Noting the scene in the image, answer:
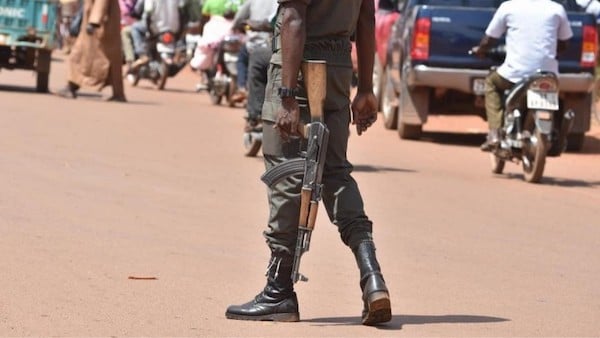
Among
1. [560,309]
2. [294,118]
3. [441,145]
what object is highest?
[294,118]

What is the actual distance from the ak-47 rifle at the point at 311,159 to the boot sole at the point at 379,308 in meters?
0.29

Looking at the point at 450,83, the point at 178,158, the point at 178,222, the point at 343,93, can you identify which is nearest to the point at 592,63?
the point at 450,83

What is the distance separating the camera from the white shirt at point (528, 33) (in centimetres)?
1420

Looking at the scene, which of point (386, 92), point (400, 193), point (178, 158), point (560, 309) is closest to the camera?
point (560, 309)

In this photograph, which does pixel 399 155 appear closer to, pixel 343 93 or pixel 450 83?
pixel 450 83

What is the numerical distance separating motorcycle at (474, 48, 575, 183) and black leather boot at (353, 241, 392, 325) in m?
7.44

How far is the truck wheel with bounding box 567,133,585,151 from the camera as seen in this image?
18.1 meters

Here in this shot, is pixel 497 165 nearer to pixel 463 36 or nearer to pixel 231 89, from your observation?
pixel 463 36

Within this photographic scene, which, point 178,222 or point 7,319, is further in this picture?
point 178,222

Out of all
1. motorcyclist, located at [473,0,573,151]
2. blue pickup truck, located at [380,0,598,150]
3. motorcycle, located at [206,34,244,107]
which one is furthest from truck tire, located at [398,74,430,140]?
motorcycle, located at [206,34,244,107]

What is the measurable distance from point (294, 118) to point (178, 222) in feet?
12.0

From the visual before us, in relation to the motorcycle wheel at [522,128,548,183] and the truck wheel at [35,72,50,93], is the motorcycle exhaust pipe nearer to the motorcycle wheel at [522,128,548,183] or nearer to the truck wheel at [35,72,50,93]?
the motorcycle wheel at [522,128,548,183]

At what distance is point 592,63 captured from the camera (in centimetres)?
1719

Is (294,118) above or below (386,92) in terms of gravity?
above
